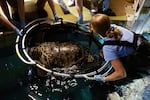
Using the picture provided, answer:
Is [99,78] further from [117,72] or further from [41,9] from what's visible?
[41,9]

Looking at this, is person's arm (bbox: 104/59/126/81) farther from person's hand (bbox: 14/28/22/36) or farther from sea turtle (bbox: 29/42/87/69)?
person's hand (bbox: 14/28/22/36)

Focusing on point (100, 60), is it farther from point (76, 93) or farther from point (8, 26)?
point (8, 26)

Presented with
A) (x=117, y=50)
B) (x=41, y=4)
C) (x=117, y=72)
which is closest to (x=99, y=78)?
(x=117, y=72)

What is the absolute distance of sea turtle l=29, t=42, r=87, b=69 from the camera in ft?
12.4

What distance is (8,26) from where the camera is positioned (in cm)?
403

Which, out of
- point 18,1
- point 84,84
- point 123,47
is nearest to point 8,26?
point 18,1

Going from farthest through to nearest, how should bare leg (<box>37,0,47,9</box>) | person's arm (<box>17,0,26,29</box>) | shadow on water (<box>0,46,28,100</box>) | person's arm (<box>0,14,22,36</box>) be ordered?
bare leg (<box>37,0,47,9</box>)
person's arm (<box>17,0,26,29</box>)
person's arm (<box>0,14,22,36</box>)
shadow on water (<box>0,46,28,100</box>)

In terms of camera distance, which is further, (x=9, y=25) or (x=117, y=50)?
(x=9, y=25)

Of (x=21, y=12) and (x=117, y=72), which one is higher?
(x=21, y=12)

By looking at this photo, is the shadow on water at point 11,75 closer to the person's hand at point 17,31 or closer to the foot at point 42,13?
the person's hand at point 17,31

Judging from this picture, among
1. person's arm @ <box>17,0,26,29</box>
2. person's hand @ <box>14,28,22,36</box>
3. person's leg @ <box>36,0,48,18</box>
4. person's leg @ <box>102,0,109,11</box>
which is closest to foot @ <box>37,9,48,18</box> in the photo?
person's leg @ <box>36,0,48,18</box>

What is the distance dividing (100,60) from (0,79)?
1.44 metres

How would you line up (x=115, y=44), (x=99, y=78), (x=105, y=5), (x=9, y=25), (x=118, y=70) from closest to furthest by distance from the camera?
(x=115, y=44) → (x=118, y=70) → (x=99, y=78) → (x=9, y=25) → (x=105, y=5)

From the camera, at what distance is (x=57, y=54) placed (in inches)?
150
